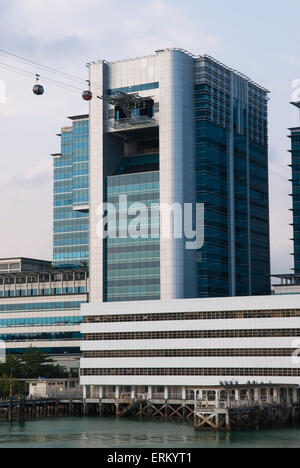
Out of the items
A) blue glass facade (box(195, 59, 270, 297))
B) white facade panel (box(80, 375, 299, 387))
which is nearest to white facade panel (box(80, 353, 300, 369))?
white facade panel (box(80, 375, 299, 387))

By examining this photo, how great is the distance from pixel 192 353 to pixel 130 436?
3512cm

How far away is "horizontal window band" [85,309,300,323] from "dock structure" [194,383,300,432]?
1115 centimetres

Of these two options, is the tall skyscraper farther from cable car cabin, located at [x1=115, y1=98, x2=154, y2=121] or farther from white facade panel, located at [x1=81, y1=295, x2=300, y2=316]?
white facade panel, located at [x1=81, y1=295, x2=300, y2=316]

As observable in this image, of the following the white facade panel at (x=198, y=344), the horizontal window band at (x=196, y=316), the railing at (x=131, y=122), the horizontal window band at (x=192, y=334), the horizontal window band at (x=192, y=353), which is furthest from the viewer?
the railing at (x=131, y=122)

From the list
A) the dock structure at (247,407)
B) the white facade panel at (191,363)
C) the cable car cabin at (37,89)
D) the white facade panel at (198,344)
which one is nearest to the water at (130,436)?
the dock structure at (247,407)

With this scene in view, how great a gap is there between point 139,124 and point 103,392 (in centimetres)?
5347

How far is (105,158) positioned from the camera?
182m

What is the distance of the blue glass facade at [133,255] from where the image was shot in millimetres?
172500

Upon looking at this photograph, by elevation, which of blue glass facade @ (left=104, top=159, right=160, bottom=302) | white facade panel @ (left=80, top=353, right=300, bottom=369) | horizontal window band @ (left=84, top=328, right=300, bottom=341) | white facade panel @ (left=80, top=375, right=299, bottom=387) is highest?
blue glass facade @ (left=104, top=159, right=160, bottom=302)

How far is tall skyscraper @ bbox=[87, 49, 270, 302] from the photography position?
17300cm

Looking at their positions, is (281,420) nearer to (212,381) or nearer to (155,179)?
(212,381)

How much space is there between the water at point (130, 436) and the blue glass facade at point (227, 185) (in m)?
50.5

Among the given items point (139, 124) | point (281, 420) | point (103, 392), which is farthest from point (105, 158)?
point (281, 420)

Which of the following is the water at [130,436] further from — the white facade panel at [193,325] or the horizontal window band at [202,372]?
the white facade panel at [193,325]
